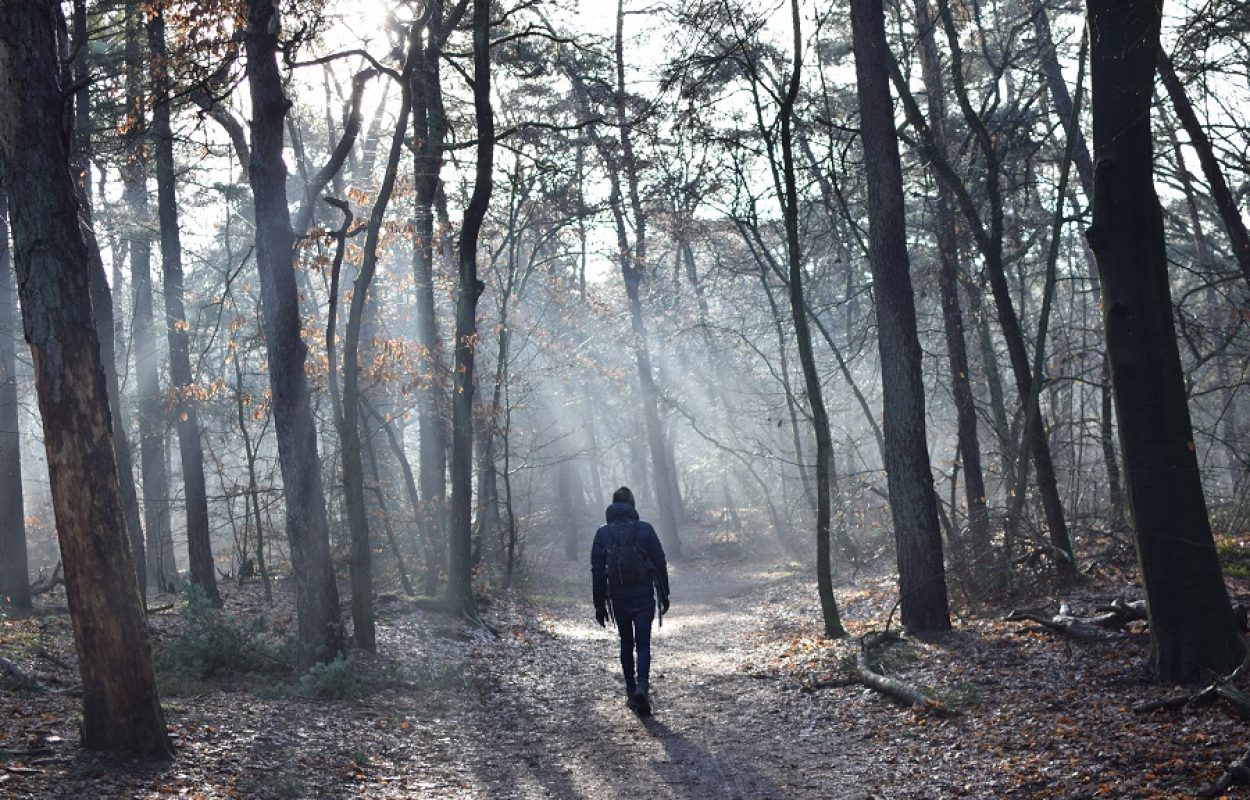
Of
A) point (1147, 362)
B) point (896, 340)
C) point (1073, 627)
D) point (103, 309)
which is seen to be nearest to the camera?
point (1147, 362)

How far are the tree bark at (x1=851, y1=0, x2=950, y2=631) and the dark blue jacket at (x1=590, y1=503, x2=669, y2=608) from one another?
3448 millimetres

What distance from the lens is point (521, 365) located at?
4094 cm

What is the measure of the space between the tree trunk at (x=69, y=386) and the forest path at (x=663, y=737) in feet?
8.81

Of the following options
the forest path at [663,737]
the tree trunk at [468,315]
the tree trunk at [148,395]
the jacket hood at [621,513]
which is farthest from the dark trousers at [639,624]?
the tree trunk at [148,395]

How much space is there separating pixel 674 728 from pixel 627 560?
158 cm

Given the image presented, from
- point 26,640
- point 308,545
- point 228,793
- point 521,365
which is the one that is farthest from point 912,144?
point 521,365

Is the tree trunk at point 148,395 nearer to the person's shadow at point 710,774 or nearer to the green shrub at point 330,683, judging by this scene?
the green shrub at point 330,683

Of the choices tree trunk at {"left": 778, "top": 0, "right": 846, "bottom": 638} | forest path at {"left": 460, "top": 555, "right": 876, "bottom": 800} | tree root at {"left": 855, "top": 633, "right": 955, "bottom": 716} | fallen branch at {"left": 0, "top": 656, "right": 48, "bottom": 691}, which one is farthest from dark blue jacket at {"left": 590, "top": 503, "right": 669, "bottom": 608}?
fallen branch at {"left": 0, "top": 656, "right": 48, "bottom": 691}

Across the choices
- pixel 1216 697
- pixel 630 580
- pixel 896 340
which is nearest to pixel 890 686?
pixel 630 580

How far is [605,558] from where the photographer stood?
400 inches

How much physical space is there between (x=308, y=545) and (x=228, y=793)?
16.5 feet

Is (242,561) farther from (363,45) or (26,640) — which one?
(363,45)

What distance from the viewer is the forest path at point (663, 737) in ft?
24.3

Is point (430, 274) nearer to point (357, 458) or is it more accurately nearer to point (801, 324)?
point (357, 458)
